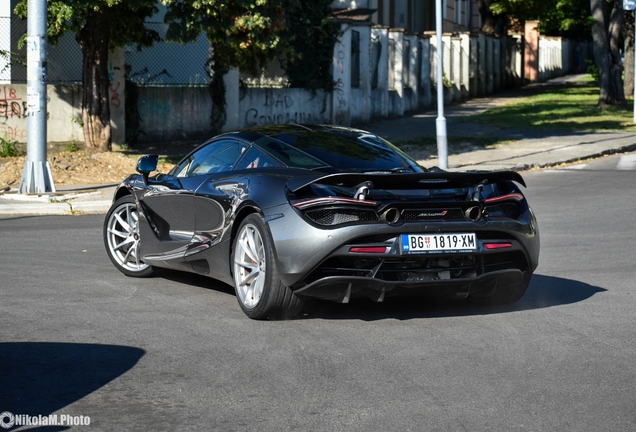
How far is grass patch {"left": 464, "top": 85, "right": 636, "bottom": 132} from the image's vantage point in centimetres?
2986

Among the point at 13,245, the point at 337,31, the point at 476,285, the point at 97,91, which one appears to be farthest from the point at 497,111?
the point at 476,285

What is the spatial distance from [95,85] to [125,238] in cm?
1195

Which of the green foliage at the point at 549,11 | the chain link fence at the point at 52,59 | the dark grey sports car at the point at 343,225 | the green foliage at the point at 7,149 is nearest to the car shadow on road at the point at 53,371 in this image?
the dark grey sports car at the point at 343,225

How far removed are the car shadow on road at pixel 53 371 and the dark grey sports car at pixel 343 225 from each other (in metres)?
1.21

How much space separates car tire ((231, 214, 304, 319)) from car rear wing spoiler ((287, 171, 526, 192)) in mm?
435

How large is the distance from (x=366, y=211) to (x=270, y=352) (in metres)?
1.14

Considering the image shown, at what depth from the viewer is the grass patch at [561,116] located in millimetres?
29859

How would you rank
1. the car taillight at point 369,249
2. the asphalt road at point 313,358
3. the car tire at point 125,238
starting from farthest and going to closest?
1. the car tire at point 125,238
2. the car taillight at point 369,249
3. the asphalt road at point 313,358

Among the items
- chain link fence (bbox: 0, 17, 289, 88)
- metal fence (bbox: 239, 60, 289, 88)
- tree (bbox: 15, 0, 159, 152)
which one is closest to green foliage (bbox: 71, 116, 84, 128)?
tree (bbox: 15, 0, 159, 152)

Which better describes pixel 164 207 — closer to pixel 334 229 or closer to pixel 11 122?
pixel 334 229

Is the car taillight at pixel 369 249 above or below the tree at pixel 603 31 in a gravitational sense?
below

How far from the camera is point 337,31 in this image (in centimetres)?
3005

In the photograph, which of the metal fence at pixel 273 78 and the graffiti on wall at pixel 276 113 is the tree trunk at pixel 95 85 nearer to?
the graffiti on wall at pixel 276 113

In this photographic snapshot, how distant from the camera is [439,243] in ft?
21.5
